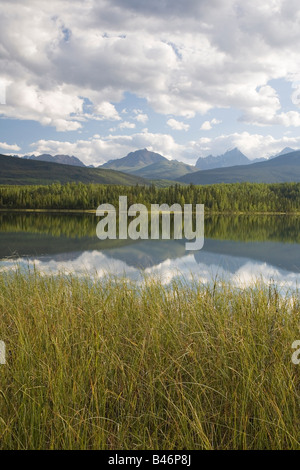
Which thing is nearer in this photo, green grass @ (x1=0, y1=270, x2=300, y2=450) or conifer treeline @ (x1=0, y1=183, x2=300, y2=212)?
green grass @ (x1=0, y1=270, x2=300, y2=450)

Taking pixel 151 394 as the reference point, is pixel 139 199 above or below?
above

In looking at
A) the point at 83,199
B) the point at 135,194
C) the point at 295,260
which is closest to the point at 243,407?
the point at 295,260

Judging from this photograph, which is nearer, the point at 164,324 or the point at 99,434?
the point at 99,434

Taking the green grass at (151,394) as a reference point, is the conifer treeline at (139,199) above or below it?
above

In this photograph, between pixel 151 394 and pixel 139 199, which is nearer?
pixel 151 394

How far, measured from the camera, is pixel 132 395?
4.39 metres

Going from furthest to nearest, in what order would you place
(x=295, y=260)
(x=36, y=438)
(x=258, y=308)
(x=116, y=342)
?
(x=295, y=260), (x=258, y=308), (x=116, y=342), (x=36, y=438)

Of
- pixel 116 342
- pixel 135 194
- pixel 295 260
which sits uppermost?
pixel 135 194

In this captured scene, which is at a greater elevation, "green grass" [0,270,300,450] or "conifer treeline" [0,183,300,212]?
"conifer treeline" [0,183,300,212]

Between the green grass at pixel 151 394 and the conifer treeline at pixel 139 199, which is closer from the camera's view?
the green grass at pixel 151 394
